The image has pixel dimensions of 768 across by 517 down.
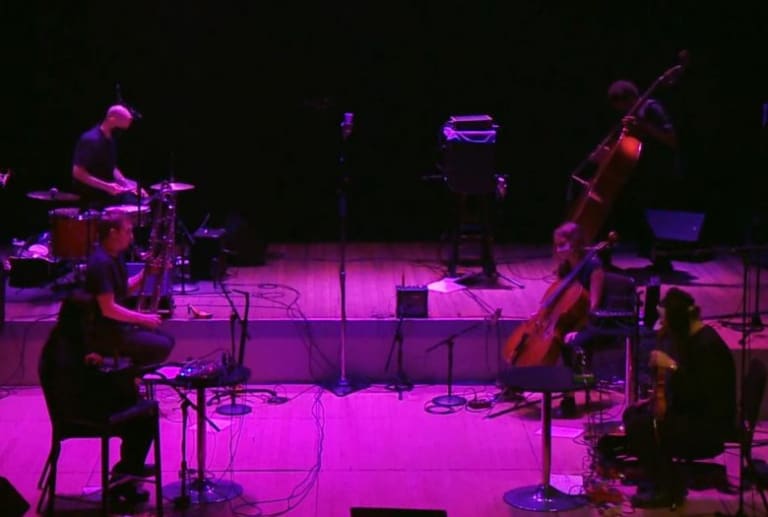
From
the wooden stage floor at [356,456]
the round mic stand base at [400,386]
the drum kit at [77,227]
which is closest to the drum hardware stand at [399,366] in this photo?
the round mic stand base at [400,386]

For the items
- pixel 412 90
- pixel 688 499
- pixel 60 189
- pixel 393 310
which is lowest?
pixel 688 499

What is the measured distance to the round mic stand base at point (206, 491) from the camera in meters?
7.76

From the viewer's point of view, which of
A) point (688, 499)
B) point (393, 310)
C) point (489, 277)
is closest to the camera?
point (688, 499)

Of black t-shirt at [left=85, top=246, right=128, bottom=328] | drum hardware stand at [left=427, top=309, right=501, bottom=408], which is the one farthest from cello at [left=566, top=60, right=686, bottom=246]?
black t-shirt at [left=85, top=246, right=128, bottom=328]

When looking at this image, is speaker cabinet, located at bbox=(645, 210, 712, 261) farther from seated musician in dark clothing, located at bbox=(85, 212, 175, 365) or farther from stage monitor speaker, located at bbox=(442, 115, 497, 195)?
seated musician in dark clothing, located at bbox=(85, 212, 175, 365)

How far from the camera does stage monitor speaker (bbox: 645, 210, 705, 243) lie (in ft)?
38.2

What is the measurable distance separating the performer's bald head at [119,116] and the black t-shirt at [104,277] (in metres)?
2.73

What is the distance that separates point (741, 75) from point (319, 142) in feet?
13.9

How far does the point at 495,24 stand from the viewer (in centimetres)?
1280

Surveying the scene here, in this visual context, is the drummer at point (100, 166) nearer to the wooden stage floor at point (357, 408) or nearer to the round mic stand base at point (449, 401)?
the wooden stage floor at point (357, 408)

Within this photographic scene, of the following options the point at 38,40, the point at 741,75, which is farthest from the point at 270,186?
the point at 741,75

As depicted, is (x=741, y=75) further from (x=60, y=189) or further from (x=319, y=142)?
(x=60, y=189)

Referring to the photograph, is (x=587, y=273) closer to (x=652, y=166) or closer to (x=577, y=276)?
(x=577, y=276)

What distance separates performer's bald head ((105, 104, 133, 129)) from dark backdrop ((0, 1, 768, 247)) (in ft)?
5.25
